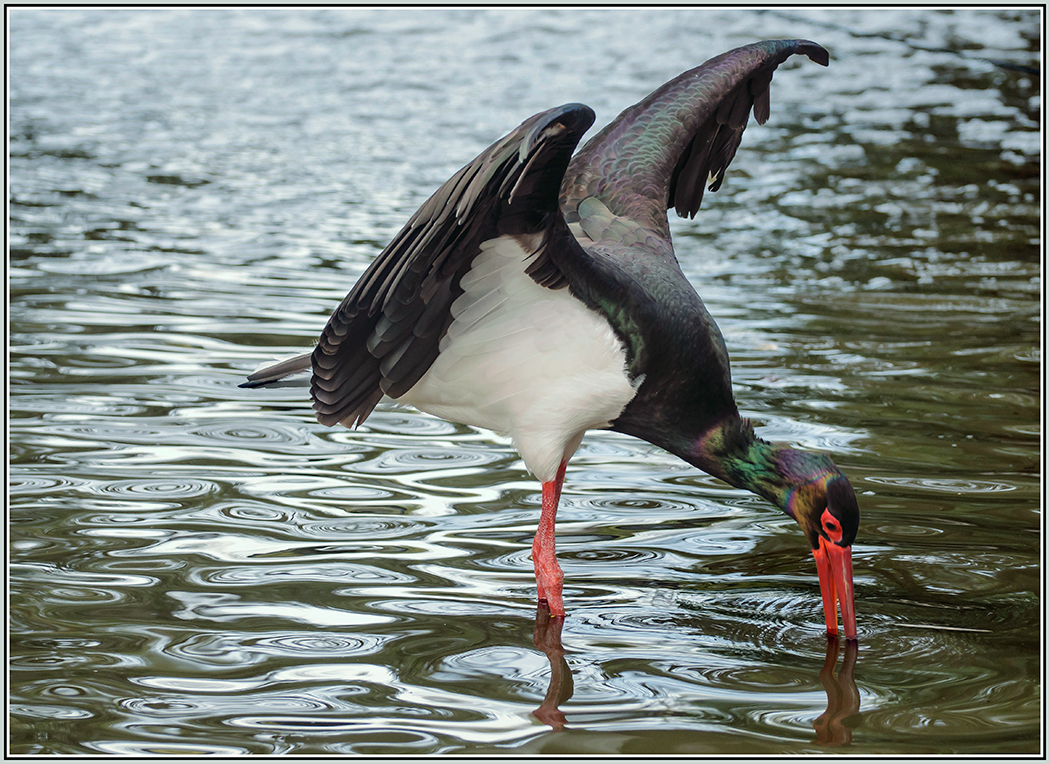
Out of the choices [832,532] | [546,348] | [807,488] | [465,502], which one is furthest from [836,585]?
[465,502]

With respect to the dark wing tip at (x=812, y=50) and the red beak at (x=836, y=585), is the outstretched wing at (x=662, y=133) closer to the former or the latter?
the dark wing tip at (x=812, y=50)

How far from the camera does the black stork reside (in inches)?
169

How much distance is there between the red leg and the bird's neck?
1.85ft

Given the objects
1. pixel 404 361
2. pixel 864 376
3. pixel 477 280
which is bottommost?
pixel 864 376

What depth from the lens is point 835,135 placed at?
46.6 feet

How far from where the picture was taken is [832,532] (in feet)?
15.5

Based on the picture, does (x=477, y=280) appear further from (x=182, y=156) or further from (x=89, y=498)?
(x=182, y=156)

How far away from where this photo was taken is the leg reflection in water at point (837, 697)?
4.08m

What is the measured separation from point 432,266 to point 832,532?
1666mm

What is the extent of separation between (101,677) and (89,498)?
1485 millimetres

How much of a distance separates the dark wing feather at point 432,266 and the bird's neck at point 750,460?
3.02 ft

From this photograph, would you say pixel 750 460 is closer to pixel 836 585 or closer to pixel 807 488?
pixel 807 488

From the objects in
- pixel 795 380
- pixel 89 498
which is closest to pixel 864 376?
pixel 795 380

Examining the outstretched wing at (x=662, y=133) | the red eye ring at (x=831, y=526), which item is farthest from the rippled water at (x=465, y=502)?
the outstretched wing at (x=662, y=133)
